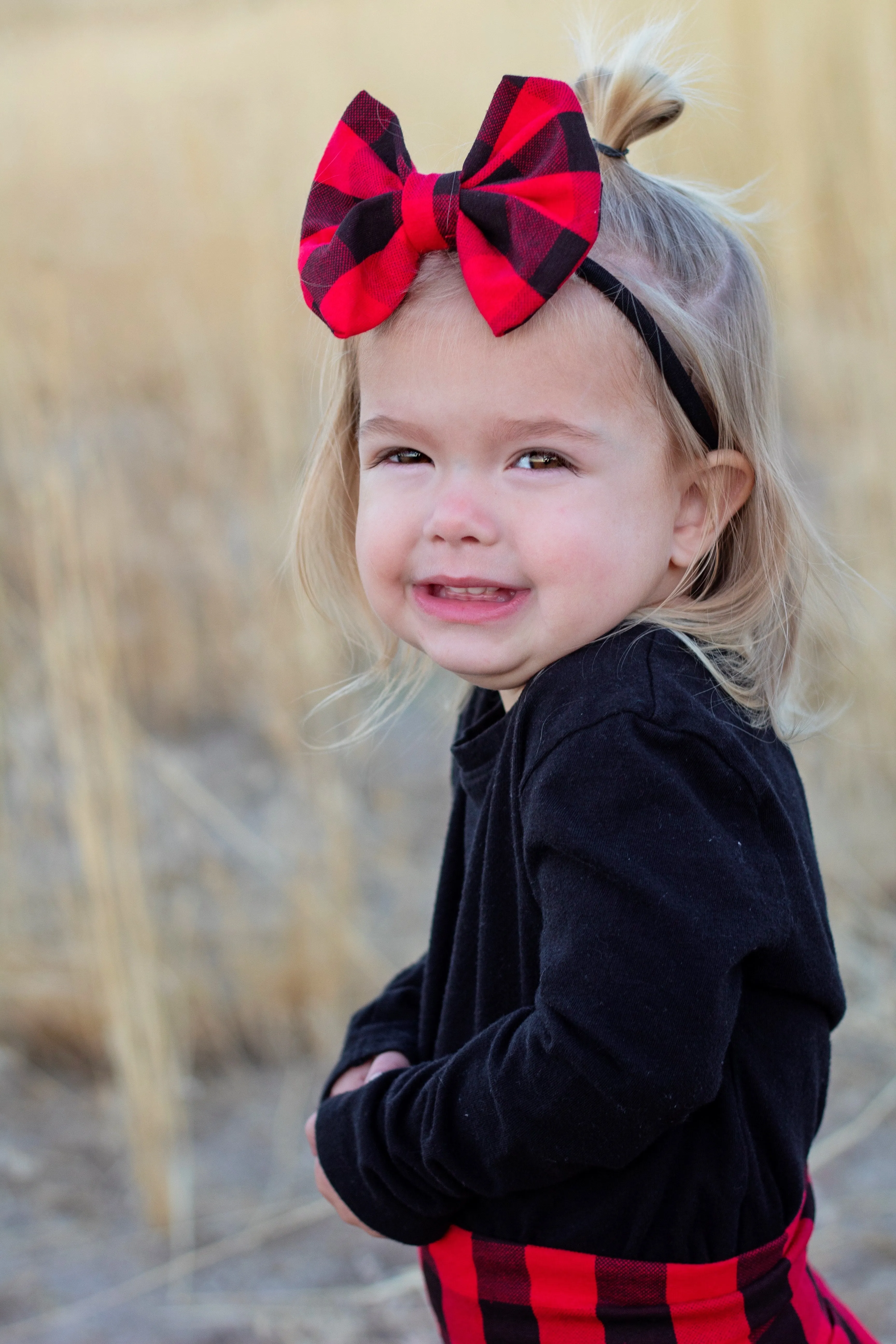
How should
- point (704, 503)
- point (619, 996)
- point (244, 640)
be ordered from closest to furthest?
point (619, 996), point (704, 503), point (244, 640)

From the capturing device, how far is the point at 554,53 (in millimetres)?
3582

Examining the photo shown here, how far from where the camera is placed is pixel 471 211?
0.88 meters

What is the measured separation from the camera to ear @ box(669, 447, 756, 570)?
0.97 meters

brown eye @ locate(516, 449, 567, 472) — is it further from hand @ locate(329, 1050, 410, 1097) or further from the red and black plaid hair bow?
hand @ locate(329, 1050, 410, 1097)

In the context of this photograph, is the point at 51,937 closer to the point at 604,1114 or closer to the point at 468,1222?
the point at 468,1222

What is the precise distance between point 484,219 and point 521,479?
20 cm

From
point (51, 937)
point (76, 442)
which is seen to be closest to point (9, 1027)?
point (51, 937)

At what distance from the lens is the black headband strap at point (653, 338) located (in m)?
0.89

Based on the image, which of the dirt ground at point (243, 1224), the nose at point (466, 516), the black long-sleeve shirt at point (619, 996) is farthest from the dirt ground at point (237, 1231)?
the nose at point (466, 516)

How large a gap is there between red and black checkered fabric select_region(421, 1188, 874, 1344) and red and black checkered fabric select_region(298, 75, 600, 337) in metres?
0.72

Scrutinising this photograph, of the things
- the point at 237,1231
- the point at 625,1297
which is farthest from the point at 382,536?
the point at 237,1231

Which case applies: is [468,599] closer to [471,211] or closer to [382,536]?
[382,536]

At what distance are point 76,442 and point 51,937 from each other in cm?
113

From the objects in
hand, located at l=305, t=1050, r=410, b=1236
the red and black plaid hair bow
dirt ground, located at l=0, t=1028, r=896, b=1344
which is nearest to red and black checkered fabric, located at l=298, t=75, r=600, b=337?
the red and black plaid hair bow
